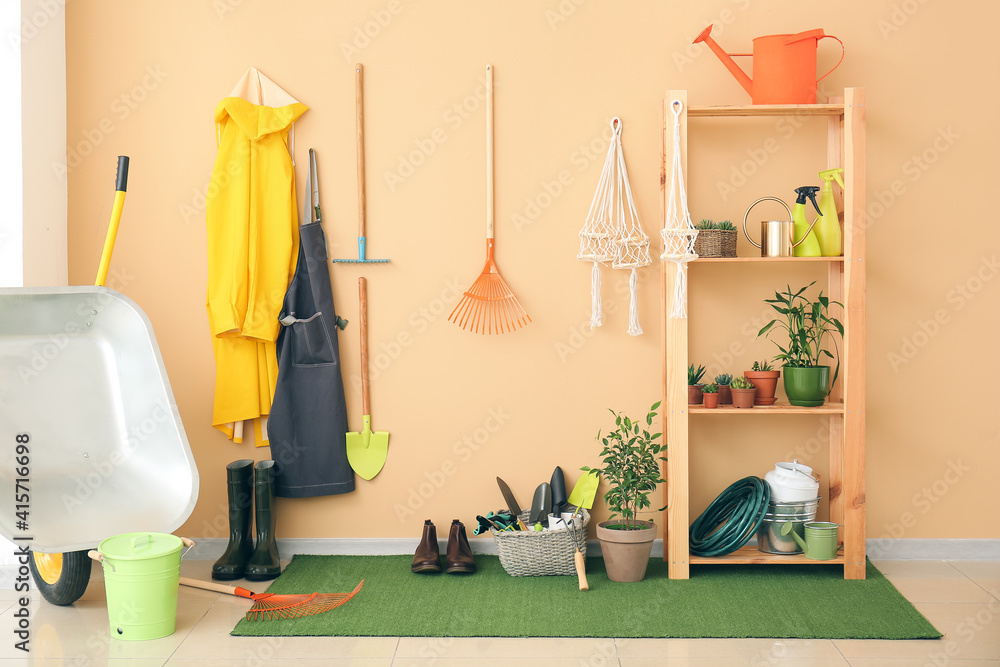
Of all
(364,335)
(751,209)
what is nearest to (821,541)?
(751,209)

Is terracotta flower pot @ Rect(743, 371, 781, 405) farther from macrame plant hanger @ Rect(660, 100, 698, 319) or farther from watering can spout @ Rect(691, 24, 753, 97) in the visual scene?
watering can spout @ Rect(691, 24, 753, 97)

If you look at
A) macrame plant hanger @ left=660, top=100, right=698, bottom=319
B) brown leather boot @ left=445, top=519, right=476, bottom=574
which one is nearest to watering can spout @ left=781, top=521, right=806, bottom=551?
macrame plant hanger @ left=660, top=100, right=698, bottom=319

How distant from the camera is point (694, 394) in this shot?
293 cm

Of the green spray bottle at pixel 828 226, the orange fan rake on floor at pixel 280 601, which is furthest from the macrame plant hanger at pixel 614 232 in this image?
the orange fan rake on floor at pixel 280 601

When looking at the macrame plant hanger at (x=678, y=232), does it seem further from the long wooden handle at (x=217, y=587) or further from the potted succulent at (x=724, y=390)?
the long wooden handle at (x=217, y=587)

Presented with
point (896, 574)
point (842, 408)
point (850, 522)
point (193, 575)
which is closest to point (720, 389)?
point (842, 408)

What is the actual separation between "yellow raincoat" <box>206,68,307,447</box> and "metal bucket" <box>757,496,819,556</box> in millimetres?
1984

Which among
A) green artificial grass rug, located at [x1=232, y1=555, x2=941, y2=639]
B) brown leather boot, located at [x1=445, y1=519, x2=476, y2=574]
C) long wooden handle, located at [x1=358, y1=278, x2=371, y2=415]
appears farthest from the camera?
long wooden handle, located at [x1=358, y1=278, x2=371, y2=415]

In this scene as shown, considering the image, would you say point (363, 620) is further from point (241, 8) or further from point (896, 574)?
point (241, 8)

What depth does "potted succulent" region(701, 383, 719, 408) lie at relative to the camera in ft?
9.40

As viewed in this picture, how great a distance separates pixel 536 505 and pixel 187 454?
50.7 inches

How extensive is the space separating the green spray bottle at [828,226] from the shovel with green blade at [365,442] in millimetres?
1730

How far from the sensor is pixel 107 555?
90.9 inches

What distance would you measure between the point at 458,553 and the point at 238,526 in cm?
83
